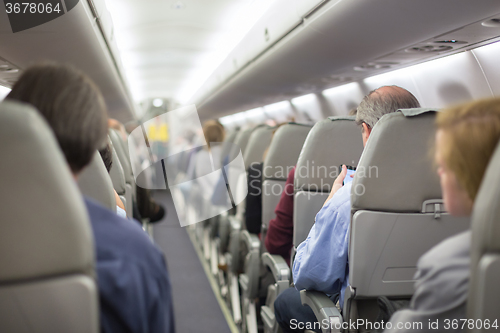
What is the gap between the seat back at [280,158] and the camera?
3.01m

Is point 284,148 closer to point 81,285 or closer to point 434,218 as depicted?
A: point 434,218

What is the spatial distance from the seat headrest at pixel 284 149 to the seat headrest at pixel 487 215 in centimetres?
204

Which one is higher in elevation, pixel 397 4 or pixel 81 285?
pixel 397 4

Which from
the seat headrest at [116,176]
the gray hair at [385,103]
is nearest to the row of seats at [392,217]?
the gray hair at [385,103]

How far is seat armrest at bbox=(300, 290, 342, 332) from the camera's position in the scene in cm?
183

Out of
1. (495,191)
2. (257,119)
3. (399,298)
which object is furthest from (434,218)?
(257,119)

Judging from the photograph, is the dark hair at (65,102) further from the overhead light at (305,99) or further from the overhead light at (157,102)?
the overhead light at (157,102)

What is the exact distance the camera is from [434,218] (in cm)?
175

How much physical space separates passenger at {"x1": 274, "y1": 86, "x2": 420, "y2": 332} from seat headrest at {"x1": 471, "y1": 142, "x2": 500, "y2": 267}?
0.87m

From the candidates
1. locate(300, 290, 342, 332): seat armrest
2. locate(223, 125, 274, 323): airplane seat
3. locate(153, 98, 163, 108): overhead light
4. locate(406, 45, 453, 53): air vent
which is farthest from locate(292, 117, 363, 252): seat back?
locate(153, 98, 163, 108): overhead light

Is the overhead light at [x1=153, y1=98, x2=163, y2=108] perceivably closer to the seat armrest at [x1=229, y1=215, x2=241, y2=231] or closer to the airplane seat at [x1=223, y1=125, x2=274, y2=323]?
the airplane seat at [x1=223, y1=125, x2=274, y2=323]

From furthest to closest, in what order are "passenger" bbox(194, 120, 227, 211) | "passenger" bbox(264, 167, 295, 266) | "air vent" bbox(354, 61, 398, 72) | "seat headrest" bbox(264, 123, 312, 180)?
1. "passenger" bbox(194, 120, 227, 211)
2. "air vent" bbox(354, 61, 398, 72)
3. "seat headrest" bbox(264, 123, 312, 180)
4. "passenger" bbox(264, 167, 295, 266)

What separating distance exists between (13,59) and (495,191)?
11.3 feet

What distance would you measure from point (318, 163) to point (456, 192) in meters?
1.33
